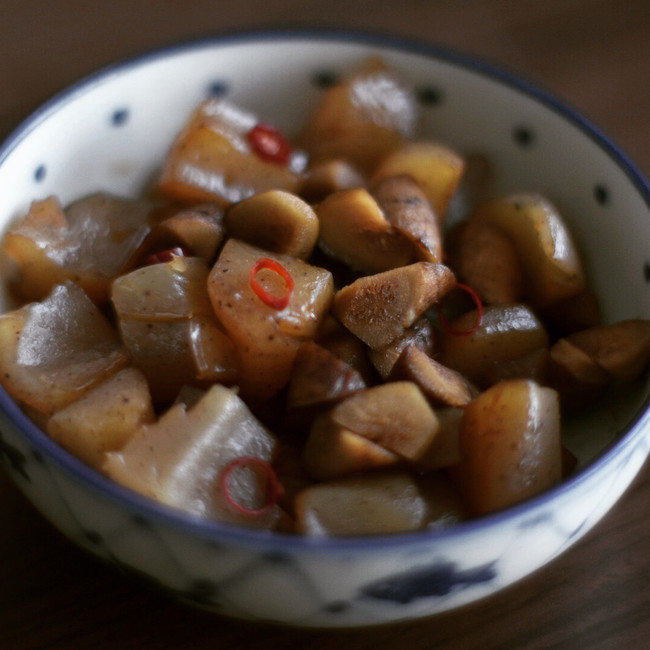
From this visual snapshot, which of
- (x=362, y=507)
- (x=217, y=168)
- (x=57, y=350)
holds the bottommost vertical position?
(x=362, y=507)

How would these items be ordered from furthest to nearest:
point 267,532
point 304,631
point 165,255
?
1. point 165,255
2. point 304,631
3. point 267,532

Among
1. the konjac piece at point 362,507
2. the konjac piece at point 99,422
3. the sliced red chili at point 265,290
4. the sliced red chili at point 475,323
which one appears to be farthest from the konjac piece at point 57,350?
the sliced red chili at point 475,323

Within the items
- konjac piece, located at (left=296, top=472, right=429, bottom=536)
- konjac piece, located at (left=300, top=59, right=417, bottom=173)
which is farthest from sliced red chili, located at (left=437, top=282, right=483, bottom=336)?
konjac piece, located at (left=300, top=59, right=417, bottom=173)

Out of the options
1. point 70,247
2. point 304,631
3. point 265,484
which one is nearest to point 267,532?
point 265,484

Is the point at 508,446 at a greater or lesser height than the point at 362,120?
lesser

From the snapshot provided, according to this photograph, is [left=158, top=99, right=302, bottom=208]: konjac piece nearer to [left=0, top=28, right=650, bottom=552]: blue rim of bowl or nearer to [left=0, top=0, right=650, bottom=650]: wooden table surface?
Answer: [left=0, top=28, right=650, bottom=552]: blue rim of bowl

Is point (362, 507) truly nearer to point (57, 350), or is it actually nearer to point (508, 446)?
point (508, 446)

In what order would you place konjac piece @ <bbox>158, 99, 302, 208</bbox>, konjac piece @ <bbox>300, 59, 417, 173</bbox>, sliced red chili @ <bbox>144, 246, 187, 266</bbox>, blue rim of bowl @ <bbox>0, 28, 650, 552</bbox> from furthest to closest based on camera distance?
konjac piece @ <bbox>300, 59, 417, 173</bbox> → konjac piece @ <bbox>158, 99, 302, 208</bbox> → sliced red chili @ <bbox>144, 246, 187, 266</bbox> → blue rim of bowl @ <bbox>0, 28, 650, 552</bbox>
